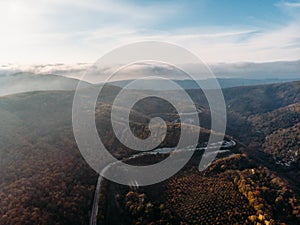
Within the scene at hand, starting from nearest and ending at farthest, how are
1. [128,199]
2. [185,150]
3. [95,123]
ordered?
[128,199]
[185,150]
[95,123]

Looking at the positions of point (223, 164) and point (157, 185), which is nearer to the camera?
point (157, 185)

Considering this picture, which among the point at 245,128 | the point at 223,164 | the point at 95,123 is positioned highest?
the point at 95,123

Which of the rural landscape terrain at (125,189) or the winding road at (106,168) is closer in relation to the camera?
the rural landscape terrain at (125,189)

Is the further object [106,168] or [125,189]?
[106,168]

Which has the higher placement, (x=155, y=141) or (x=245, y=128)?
(x=155, y=141)

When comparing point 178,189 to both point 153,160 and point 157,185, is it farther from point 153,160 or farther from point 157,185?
point 153,160

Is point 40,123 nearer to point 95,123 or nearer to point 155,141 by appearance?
point 95,123

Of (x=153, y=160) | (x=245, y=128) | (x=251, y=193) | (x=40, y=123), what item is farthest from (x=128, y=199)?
(x=245, y=128)

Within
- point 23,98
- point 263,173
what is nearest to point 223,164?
→ point 263,173

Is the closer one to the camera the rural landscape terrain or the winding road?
the rural landscape terrain

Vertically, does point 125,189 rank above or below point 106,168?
below

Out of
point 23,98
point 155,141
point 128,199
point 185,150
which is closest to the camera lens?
point 128,199
